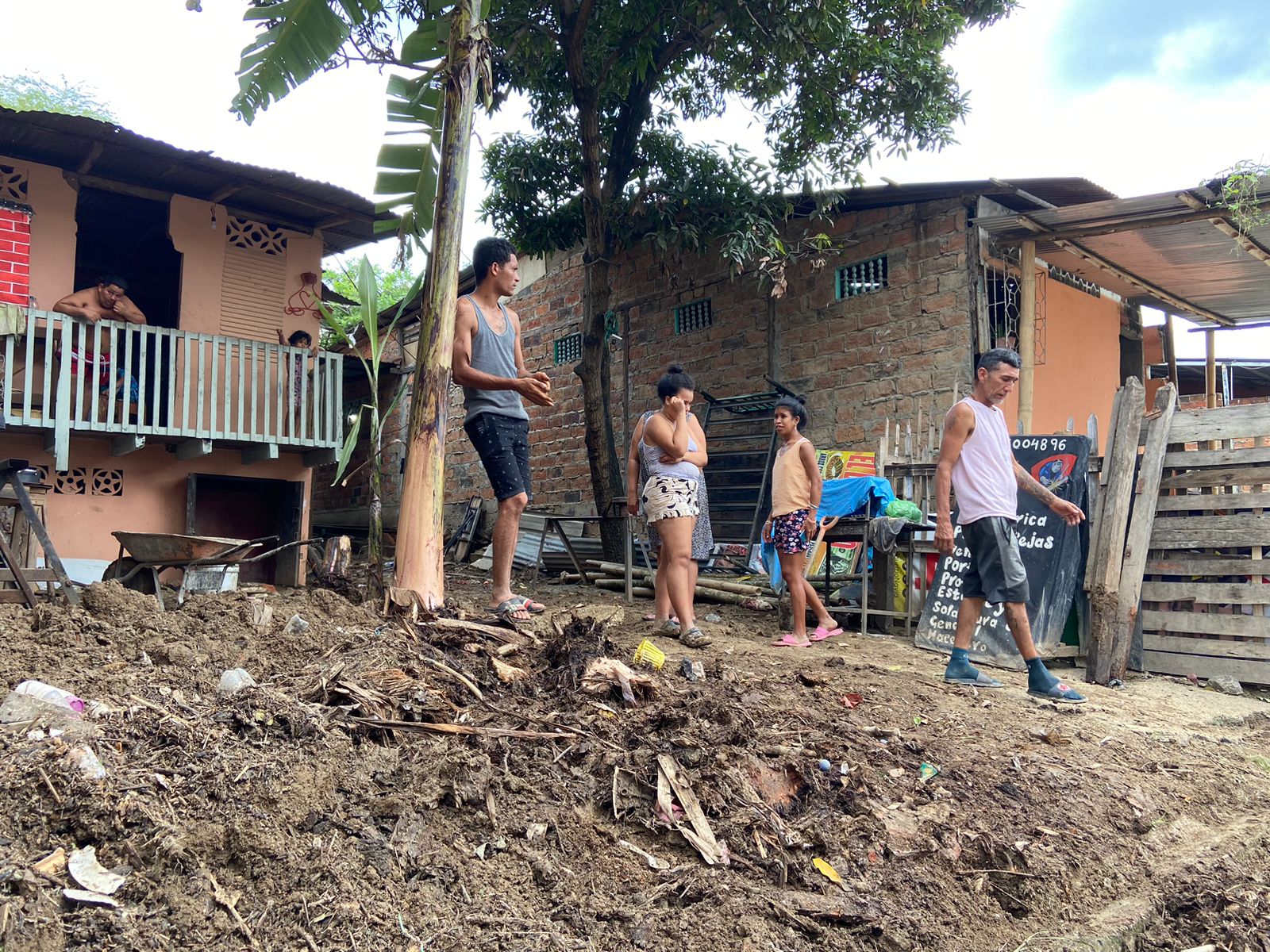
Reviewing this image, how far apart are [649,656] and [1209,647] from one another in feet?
13.2

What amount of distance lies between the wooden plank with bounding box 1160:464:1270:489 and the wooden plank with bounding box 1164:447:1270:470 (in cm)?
4

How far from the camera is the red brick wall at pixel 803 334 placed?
9.77 metres

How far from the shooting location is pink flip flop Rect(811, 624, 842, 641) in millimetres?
6578

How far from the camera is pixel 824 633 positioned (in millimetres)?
6641

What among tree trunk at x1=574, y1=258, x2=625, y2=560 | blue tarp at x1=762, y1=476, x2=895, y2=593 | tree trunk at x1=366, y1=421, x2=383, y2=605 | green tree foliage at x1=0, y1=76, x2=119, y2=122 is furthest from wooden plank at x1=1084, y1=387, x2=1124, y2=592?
green tree foliage at x1=0, y1=76, x2=119, y2=122

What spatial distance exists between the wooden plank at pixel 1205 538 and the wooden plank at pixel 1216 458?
1.26 feet

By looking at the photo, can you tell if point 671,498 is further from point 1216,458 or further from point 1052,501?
point 1216,458

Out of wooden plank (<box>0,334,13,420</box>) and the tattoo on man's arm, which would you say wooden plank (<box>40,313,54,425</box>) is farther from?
the tattoo on man's arm

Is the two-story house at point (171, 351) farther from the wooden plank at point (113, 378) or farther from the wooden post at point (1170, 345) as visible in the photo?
the wooden post at point (1170, 345)

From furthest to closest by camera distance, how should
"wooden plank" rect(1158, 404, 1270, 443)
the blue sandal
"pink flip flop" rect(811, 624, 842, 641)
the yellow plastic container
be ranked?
"pink flip flop" rect(811, 624, 842, 641), "wooden plank" rect(1158, 404, 1270, 443), the blue sandal, the yellow plastic container

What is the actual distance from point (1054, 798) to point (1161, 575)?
3.47m

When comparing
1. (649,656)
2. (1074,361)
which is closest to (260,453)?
(649,656)

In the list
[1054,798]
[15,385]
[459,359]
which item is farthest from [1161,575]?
[15,385]

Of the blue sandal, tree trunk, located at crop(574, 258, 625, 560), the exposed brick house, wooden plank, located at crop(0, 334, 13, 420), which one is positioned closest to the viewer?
the blue sandal
